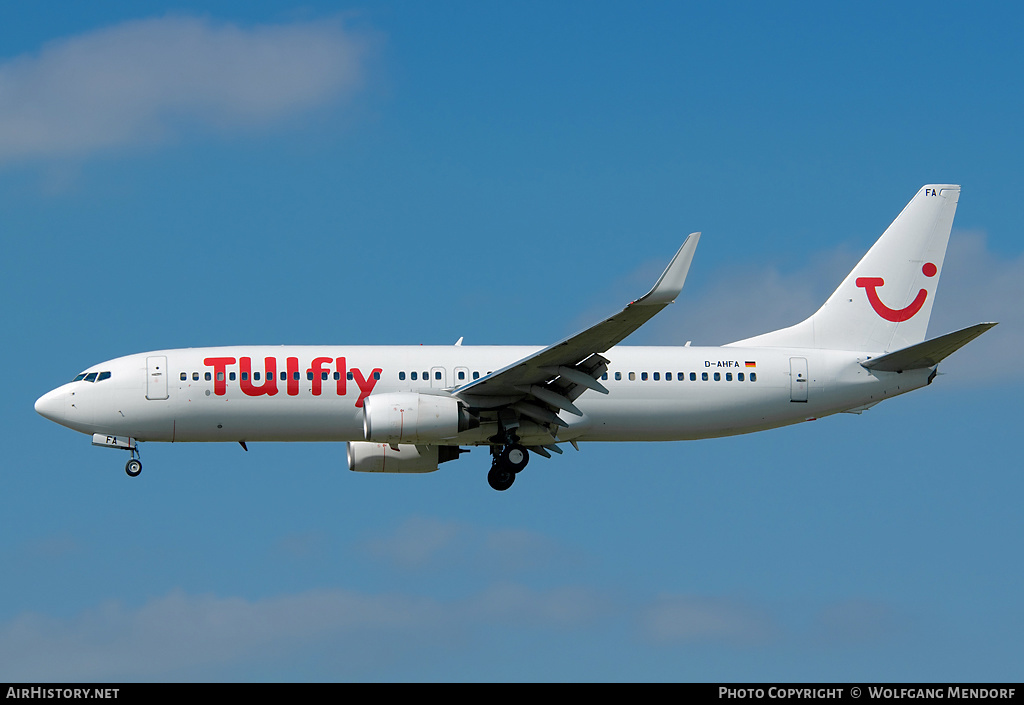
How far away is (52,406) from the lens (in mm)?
35281

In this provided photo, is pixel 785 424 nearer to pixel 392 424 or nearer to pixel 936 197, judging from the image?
pixel 936 197

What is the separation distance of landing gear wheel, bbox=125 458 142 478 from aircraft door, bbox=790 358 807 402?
18.5m

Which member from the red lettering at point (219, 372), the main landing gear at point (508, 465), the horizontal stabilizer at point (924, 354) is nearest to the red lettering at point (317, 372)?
the red lettering at point (219, 372)

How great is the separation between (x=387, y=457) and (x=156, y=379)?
6.87 meters

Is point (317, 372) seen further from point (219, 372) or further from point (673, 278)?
point (673, 278)

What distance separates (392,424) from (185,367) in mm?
6239

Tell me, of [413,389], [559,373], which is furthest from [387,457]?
[559,373]

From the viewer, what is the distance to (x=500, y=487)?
116 feet

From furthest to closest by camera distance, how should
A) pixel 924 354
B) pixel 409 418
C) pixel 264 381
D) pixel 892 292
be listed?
pixel 892 292 → pixel 924 354 → pixel 264 381 → pixel 409 418

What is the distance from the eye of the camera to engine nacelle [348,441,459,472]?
122 ft

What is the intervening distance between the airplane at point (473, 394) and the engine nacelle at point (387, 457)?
1.6 inches

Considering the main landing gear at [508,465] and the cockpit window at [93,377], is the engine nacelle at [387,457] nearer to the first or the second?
the main landing gear at [508,465]
